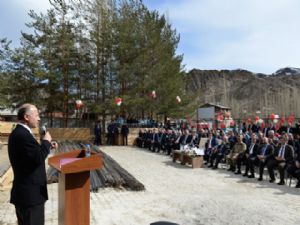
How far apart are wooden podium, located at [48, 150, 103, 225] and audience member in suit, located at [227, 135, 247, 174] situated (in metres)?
9.14

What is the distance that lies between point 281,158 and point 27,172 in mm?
8768

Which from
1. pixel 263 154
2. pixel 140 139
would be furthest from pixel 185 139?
pixel 140 139

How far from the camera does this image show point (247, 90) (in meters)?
74.1

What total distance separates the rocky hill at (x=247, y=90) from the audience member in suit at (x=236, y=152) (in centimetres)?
3939

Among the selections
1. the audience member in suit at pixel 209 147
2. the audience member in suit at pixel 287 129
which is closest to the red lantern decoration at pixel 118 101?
the audience member in suit at pixel 209 147

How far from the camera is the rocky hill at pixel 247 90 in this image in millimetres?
56125

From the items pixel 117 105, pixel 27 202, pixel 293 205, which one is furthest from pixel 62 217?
pixel 117 105

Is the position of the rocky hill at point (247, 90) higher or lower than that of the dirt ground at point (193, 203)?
higher

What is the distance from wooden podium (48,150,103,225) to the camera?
3719mm

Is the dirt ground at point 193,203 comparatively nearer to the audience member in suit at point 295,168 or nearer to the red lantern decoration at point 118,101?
the audience member in suit at point 295,168

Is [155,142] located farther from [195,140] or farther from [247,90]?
[247,90]

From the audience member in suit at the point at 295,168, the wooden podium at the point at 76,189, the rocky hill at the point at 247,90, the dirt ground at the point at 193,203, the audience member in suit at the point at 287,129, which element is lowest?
the dirt ground at the point at 193,203

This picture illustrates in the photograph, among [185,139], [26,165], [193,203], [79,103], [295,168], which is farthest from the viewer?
[79,103]

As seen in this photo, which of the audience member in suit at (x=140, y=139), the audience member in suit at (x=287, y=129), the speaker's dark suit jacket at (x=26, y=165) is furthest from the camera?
the audience member in suit at (x=140, y=139)
